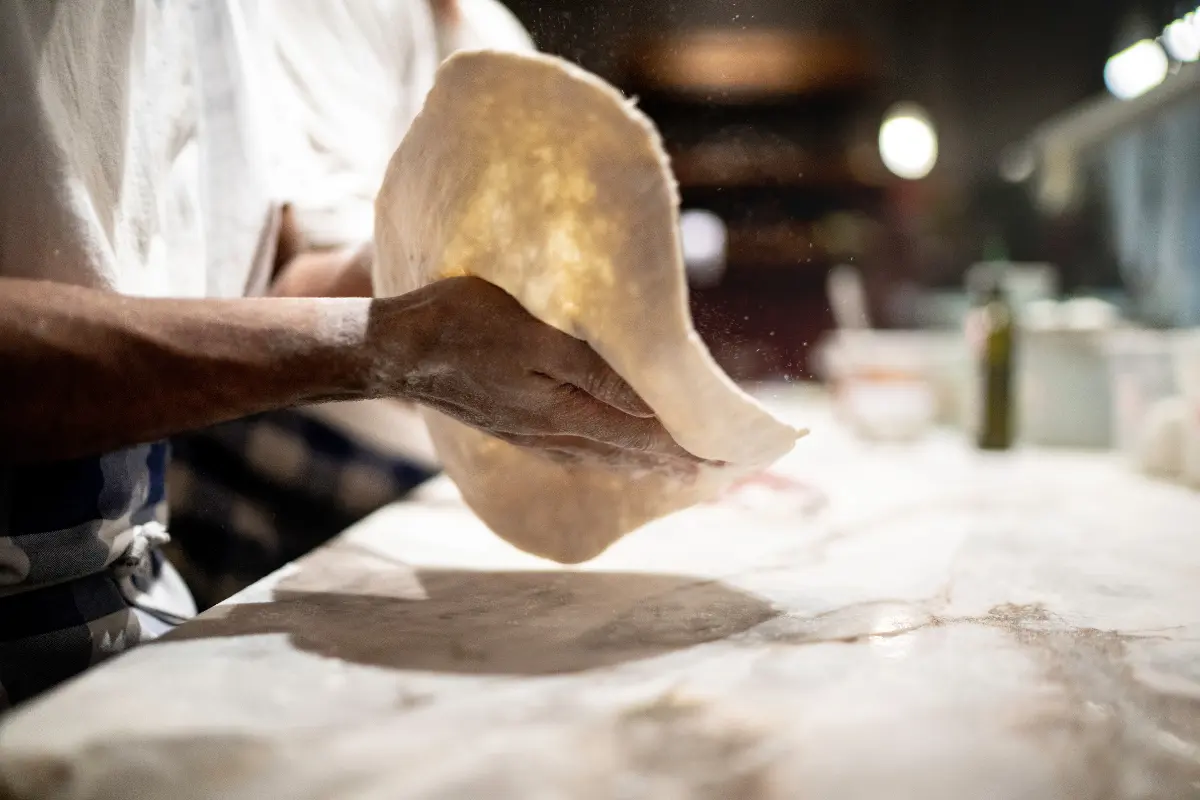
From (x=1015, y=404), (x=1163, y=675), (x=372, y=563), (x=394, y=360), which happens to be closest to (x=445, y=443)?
(x=372, y=563)

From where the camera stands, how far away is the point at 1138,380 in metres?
1.38

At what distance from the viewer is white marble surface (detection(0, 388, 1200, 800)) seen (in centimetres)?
41

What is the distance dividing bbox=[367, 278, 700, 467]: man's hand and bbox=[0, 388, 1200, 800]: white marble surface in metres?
0.16

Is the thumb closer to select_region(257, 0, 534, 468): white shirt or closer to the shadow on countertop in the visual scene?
the shadow on countertop

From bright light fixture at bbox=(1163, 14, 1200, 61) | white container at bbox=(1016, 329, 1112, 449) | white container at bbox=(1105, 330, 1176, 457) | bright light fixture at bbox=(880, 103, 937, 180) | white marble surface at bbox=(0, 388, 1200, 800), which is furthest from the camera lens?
bright light fixture at bbox=(880, 103, 937, 180)

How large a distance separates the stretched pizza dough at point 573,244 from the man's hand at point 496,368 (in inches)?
1.0

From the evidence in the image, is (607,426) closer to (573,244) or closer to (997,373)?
(573,244)

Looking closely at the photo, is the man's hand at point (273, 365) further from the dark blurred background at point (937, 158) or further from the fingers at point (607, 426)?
the dark blurred background at point (937, 158)

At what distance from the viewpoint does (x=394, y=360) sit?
59 centimetres

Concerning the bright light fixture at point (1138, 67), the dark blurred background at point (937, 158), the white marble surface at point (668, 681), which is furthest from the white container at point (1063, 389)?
the white marble surface at point (668, 681)

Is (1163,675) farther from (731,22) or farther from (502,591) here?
(731,22)

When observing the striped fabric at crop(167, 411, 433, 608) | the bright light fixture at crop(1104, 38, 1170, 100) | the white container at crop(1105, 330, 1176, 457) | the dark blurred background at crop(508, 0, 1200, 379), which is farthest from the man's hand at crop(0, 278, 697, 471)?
the bright light fixture at crop(1104, 38, 1170, 100)

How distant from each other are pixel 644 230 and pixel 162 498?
69 cm

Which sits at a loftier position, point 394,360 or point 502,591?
point 394,360
